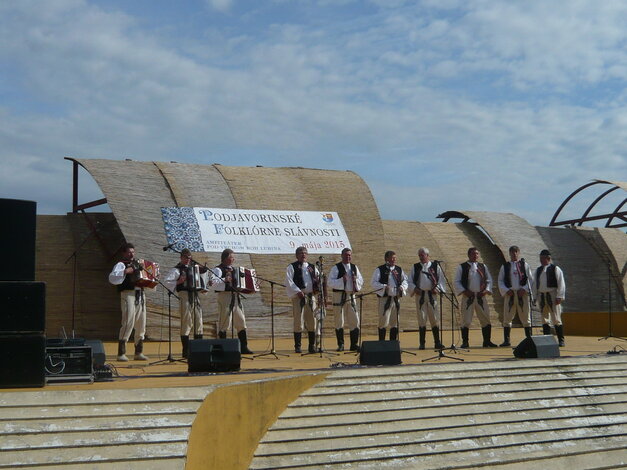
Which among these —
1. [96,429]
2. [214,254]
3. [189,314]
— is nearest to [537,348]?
[189,314]

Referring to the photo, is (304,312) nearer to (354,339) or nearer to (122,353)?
(354,339)

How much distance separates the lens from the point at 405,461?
243 inches

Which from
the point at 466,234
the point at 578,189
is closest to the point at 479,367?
the point at 466,234

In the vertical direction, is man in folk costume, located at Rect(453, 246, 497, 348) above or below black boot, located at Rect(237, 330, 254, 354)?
above

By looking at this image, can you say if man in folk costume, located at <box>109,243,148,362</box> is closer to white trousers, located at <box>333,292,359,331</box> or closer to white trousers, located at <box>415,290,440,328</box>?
white trousers, located at <box>333,292,359,331</box>

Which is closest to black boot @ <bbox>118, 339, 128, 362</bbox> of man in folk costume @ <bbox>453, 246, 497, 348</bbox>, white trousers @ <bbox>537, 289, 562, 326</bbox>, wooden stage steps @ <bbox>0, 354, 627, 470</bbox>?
wooden stage steps @ <bbox>0, 354, 627, 470</bbox>

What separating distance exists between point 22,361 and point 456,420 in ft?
12.1

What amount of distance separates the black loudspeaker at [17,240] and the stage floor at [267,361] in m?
0.90

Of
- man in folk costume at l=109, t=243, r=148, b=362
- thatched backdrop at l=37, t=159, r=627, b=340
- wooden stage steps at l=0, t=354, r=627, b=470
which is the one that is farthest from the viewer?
thatched backdrop at l=37, t=159, r=627, b=340

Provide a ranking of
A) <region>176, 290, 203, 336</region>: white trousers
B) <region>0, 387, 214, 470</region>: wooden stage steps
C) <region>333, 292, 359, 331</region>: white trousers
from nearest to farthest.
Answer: <region>0, 387, 214, 470</region>: wooden stage steps, <region>176, 290, 203, 336</region>: white trousers, <region>333, 292, 359, 331</region>: white trousers

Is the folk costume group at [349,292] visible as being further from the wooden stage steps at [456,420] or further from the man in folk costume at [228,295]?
the wooden stage steps at [456,420]

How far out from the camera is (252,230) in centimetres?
1535

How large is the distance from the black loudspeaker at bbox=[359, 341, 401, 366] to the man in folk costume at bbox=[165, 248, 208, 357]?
329cm

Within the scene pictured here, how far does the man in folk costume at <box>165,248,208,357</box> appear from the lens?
10.4 m
